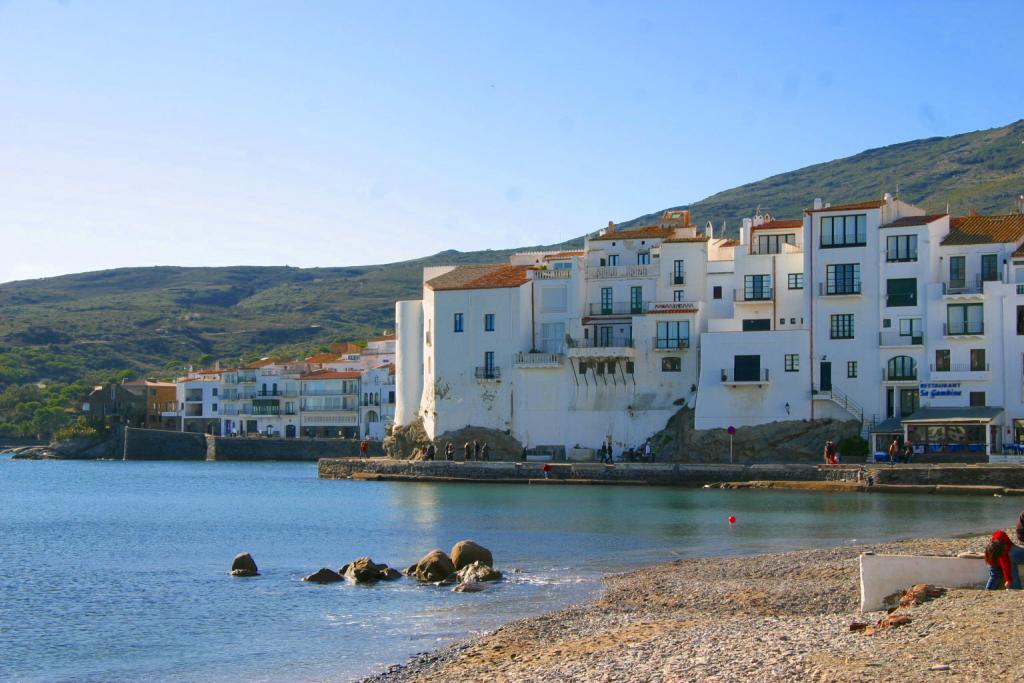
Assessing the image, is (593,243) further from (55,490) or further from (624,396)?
(55,490)

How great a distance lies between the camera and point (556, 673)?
15703 mm

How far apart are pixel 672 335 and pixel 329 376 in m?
44.0

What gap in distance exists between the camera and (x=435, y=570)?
26.8 metres

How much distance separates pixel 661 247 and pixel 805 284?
758 cm

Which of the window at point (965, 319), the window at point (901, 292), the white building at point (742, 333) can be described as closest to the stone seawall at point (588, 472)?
the white building at point (742, 333)

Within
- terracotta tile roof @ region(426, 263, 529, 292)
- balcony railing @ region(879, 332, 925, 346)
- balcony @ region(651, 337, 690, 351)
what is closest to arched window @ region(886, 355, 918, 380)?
balcony railing @ region(879, 332, 925, 346)

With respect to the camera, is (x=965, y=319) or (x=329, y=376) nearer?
(x=965, y=319)

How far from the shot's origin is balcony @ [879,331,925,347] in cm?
5412

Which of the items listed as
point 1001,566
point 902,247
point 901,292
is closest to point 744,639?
point 1001,566

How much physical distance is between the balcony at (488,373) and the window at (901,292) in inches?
691

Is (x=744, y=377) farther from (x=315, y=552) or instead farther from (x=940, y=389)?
(x=315, y=552)

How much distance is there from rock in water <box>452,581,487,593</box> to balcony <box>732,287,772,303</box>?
35667 millimetres

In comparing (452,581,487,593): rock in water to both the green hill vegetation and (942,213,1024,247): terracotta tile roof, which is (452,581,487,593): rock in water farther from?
the green hill vegetation

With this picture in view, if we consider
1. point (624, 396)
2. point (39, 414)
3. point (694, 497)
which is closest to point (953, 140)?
point (39, 414)
